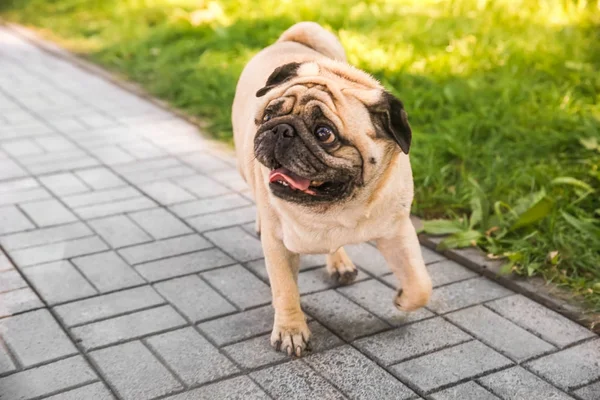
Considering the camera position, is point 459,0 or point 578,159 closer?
point 578,159

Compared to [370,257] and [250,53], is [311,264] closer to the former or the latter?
[370,257]

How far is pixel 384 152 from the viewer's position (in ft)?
10.5

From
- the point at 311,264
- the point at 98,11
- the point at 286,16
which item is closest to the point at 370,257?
the point at 311,264

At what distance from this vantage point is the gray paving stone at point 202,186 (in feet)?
17.8

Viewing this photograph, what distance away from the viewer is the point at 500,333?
376cm

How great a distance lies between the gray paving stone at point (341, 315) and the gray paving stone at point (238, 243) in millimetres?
578

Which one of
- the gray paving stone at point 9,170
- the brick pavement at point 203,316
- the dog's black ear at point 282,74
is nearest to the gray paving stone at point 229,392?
the brick pavement at point 203,316

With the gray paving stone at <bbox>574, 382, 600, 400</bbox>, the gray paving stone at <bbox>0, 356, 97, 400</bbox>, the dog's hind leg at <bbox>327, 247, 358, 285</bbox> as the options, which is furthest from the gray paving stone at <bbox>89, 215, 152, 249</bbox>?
the gray paving stone at <bbox>574, 382, 600, 400</bbox>

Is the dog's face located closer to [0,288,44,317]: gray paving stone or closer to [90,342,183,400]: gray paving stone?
[90,342,183,400]: gray paving stone

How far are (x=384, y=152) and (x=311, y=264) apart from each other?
1.41 meters

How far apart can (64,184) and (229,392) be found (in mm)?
2790

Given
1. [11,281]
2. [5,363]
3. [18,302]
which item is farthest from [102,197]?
[5,363]

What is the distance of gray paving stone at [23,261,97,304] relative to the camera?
399cm

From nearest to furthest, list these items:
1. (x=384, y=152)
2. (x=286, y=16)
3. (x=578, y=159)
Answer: (x=384, y=152) < (x=578, y=159) < (x=286, y=16)
